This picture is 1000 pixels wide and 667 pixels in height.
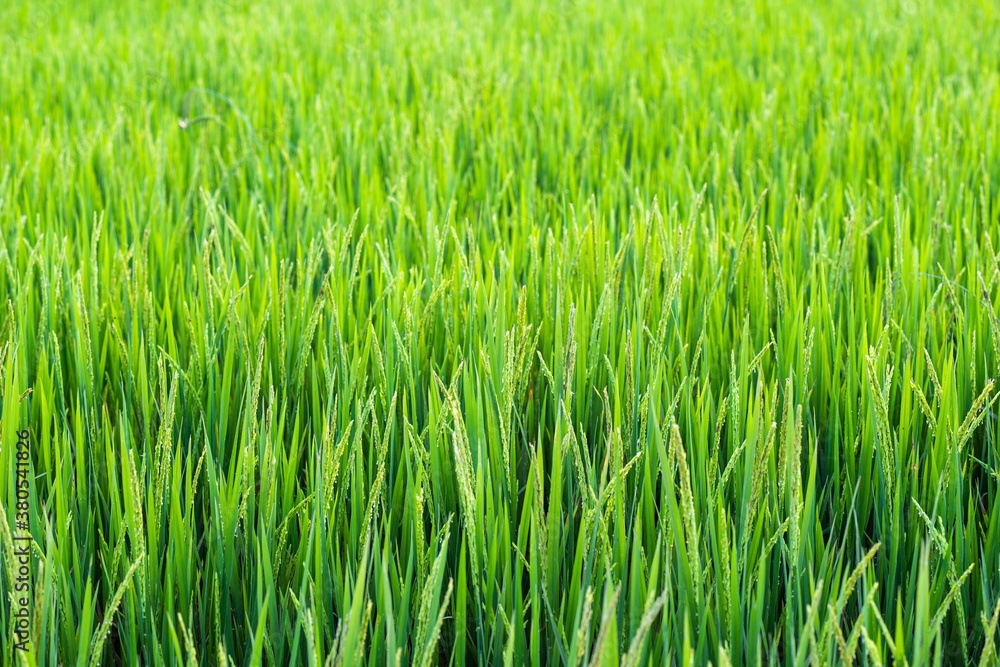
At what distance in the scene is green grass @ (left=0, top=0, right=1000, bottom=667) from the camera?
0.77 m

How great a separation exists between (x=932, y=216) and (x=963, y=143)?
2.07 feet

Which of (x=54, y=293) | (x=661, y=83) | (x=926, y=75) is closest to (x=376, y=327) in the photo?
(x=54, y=293)

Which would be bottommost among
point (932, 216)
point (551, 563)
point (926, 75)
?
point (551, 563)

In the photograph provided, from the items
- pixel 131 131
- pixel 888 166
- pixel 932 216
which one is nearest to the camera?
pixel 932 216

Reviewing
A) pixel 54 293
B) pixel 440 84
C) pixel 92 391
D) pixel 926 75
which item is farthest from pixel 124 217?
pixel 926 75

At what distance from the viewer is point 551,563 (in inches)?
32.0

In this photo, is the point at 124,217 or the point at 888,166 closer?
the point at 124,217

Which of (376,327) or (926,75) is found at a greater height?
(926,75)

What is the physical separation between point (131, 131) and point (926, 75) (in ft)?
7.84

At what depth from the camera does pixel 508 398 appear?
0.92m

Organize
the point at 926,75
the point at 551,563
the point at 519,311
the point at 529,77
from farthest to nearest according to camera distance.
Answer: the point at 529,77 < the point at 926,75 < the point at 519,311 < the point at 551,563

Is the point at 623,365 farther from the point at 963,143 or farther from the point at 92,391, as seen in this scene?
the point at 963,143

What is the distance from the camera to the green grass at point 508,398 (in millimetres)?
770

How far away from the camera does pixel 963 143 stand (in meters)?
2.10
